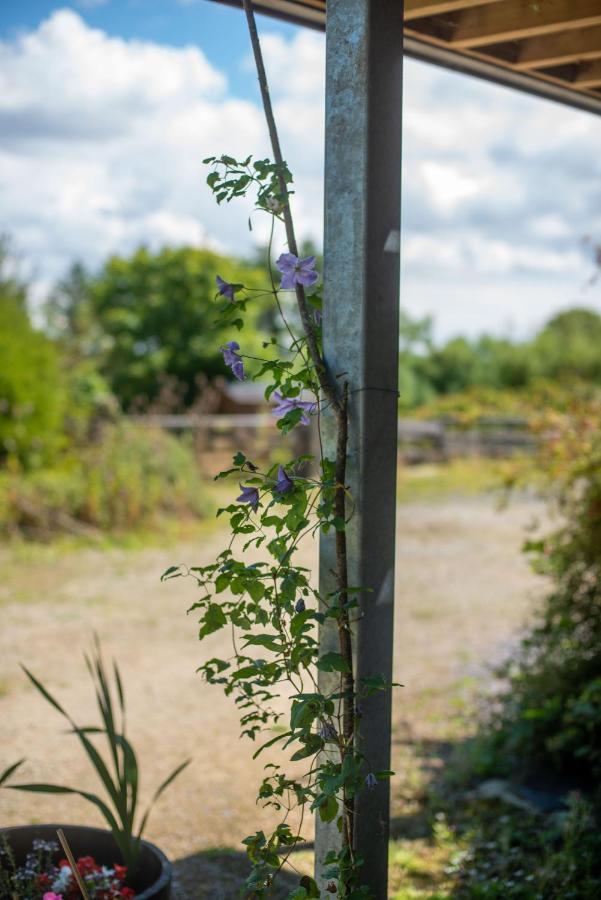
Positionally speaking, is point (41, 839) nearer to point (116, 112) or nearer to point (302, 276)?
point (302, 276)

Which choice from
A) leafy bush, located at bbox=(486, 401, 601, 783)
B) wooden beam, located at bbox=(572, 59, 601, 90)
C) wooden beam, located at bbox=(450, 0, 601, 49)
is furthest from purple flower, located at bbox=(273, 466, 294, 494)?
leafy bush, located at bbox=(486, 401, 601, 783)

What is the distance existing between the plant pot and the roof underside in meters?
1.85

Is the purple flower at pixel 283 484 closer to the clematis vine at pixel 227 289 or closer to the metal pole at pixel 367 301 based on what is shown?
the metal pole at pixel 367 301

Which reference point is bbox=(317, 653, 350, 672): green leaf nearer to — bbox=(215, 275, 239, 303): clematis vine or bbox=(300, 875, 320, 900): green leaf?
bbox=(300, 875, 320, 900): green leaf

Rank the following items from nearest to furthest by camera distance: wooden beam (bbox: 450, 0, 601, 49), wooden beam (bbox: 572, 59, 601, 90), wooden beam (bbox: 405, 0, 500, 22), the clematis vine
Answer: the clematis vine < wooden beam (bbox: 405, 0, 500, 22) < wooden beam (bbox: 450, 0, 601, 49) < wooden beam (bbox: 572, 59, 601, 90)

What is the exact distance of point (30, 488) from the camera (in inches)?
339

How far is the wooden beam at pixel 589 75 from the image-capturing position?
2635 mm

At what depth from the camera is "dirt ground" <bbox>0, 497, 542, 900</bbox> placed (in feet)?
11.1

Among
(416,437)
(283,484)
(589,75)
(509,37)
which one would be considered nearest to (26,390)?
(416,437)

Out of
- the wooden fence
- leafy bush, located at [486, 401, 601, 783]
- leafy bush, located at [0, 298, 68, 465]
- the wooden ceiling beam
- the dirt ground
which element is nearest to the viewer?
the wooden ceiling beam

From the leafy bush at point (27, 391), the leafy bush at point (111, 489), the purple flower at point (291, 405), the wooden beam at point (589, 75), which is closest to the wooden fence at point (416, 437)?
the leafy bush at point (27, 391)

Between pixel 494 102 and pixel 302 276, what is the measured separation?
3834 centimetres

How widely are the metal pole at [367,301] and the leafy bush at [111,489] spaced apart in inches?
278

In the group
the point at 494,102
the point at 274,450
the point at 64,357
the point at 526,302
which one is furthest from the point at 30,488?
the point at 494,102
